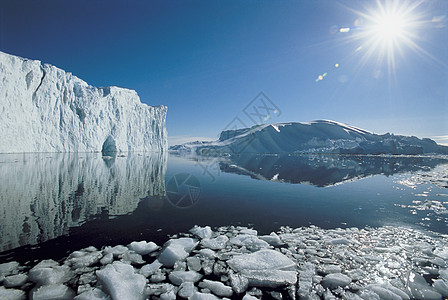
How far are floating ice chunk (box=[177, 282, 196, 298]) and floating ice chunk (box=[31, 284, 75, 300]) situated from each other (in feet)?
6.41

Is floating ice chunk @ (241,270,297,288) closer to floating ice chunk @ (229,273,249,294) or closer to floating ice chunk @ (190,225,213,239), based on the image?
floating ice chunk @ (229,273,249,294)

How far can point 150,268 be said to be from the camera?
4695 mm

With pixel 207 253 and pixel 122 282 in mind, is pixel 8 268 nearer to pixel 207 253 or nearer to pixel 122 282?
pixel 122 282

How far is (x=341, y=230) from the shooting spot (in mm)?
7422

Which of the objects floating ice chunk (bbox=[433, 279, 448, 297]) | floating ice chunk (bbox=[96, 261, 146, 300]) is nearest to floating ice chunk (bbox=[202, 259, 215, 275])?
floating ice chunk (bbox=[96, 261, 146, 300])

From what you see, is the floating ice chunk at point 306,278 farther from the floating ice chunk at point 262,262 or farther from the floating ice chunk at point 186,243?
the floating ice chunk at point 186,243

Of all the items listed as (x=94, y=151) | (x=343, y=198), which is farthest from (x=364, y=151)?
(x=94, y=151)

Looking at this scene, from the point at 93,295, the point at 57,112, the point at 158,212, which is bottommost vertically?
the point at 158,212

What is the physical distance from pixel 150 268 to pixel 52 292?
1764mm

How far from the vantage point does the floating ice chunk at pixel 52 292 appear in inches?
142

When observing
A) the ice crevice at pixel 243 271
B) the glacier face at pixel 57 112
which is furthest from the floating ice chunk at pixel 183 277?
the glacier face at pixel 57 112

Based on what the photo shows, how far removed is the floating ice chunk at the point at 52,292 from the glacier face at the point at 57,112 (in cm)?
5253

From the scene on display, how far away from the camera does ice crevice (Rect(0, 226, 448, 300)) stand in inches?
155

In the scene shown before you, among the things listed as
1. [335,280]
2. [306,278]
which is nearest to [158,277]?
[306,278]
